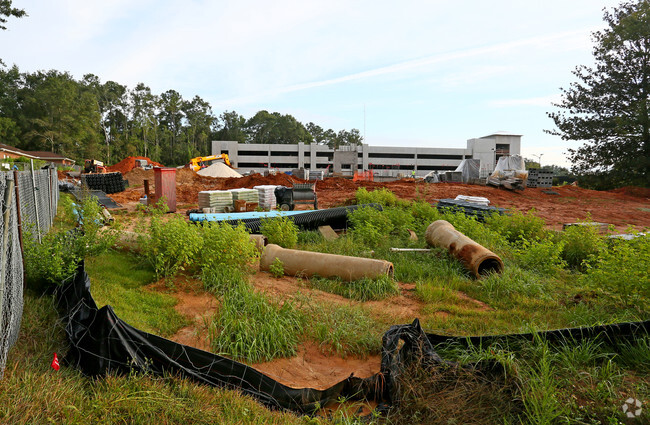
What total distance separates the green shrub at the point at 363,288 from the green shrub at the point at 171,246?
1927 mm

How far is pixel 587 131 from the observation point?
26.5 m

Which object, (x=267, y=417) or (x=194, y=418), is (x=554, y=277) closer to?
(x=267, y=417)

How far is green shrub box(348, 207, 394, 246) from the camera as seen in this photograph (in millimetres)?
8602

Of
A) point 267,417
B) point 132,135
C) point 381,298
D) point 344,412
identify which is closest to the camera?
point 267,417

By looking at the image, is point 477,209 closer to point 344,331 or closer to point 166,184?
point 344,331

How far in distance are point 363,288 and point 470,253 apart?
209cm

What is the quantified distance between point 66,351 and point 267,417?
205 centimetres

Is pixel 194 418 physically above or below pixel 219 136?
below

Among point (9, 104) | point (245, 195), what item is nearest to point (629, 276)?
point (245, 195)

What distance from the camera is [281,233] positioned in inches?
316

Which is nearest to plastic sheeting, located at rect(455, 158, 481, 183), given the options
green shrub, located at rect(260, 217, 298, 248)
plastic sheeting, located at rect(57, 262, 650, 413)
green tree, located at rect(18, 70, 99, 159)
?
green shrub, located at rect(260, 217, 298, 248)

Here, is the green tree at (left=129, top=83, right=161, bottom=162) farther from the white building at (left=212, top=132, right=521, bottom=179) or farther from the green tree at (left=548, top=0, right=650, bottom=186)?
the green tree at (left=548, top=0, right=650, bottom=186)

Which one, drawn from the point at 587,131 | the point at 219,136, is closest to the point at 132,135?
the point at 219,136

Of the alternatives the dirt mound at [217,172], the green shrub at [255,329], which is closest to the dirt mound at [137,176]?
the dirt mound at [217,172]
